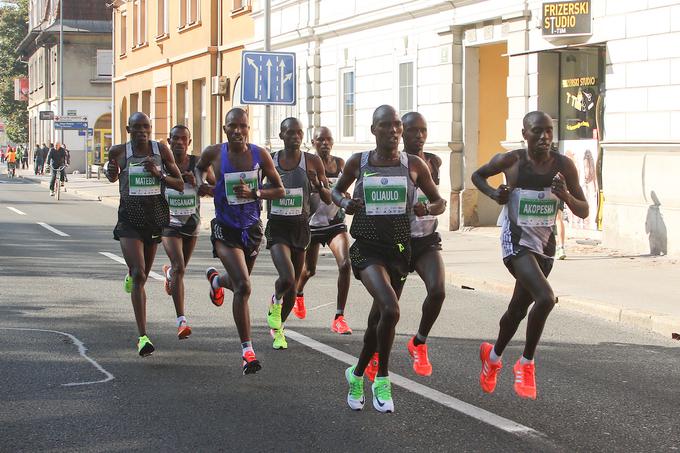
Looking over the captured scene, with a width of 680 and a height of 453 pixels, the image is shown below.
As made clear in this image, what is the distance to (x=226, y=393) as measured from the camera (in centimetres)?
728

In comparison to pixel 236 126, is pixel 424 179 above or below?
below

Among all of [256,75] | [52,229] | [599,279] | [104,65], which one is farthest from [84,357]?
[104,65]

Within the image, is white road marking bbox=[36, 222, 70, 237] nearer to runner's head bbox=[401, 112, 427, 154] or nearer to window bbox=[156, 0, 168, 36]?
runner's head bbox=[401, 112, 427, 154]

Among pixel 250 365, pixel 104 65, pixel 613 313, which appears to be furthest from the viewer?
pixel 104 65

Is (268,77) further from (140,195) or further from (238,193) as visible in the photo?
(238,193)

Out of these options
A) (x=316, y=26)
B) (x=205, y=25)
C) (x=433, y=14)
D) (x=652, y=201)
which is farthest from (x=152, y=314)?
(x=205, y=25)

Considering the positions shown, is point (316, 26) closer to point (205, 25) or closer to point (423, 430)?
point (205, 25)

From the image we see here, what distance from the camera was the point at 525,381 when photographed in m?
7.05

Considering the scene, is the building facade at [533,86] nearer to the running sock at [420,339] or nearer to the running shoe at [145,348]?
the running sock at [420,339]

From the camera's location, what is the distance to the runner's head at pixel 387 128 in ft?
22.7

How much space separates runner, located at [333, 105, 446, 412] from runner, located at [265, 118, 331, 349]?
1.83 m

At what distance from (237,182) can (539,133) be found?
2.26 m

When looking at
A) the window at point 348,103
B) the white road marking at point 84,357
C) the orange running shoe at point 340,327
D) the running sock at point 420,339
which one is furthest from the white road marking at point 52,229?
the running sock at point 420,339

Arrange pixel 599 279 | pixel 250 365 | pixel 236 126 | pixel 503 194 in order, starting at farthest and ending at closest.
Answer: pixel 599 279 → pixel 236 126 → pixel 250 365 → pixel 503 194
